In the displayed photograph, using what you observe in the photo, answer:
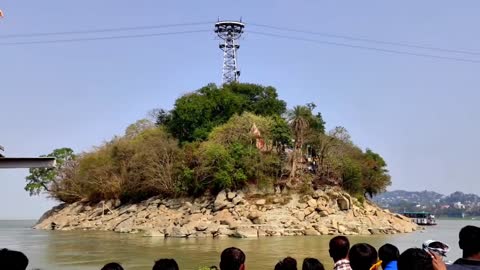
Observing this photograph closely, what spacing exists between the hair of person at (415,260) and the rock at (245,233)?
2777 cm

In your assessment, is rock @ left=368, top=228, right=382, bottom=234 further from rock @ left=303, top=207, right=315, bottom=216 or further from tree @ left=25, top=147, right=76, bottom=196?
tree @ left=25, top=147, right=76, bottom=196

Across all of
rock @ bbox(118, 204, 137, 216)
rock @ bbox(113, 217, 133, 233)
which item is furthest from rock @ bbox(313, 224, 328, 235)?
rock @ bbox(118, 204, 137, 216)

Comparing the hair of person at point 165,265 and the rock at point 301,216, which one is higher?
Answer: the rock at point 301,216

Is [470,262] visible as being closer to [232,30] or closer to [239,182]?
[239,182]

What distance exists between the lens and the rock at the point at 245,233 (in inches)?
1211

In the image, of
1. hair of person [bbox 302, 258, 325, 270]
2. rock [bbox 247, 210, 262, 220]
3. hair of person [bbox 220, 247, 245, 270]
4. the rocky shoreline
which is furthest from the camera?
rock [bbox 247, 210, 262, 220]

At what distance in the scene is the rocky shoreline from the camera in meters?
32.7

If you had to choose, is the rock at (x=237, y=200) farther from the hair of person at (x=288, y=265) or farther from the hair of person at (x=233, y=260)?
the hair of person at (x=233, y=260)

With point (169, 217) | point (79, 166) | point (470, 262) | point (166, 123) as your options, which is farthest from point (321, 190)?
point (470, 262)

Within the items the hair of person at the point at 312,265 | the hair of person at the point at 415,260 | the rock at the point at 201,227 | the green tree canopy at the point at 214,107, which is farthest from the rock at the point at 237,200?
the hair of person at the point at 415,260

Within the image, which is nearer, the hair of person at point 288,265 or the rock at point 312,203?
the hair of person at point 288,265

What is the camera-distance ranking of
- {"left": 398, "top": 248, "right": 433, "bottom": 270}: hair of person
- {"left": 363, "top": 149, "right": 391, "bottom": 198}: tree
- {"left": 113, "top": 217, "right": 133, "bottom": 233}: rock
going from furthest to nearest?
{"left": 363, "top": 149, "right": 391, "bottom": 198}: tree < {"left": 113, "top": 217, "right": 133, "bottom": 233}: rock < {"left": 398, "top": 248, "right": 433, "bottom": 270}: hair of person

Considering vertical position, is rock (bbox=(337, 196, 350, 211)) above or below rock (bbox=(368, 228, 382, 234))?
above

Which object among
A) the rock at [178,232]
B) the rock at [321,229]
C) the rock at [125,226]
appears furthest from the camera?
the rock at [125,226]
